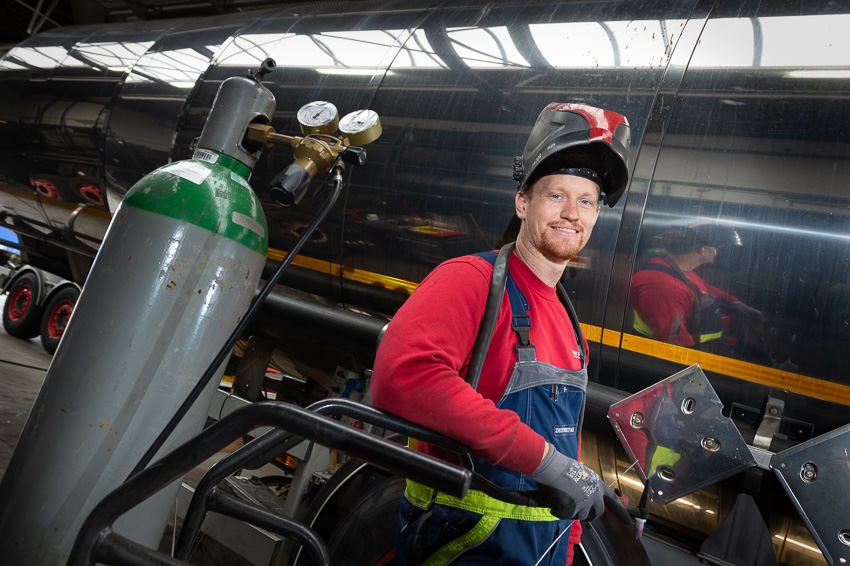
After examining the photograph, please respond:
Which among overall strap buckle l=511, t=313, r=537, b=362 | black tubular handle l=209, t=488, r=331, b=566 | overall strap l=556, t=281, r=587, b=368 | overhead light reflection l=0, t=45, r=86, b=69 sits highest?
overhead light reflection l=0, t=45, r=86, b=69

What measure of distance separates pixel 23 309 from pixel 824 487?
27.6ft

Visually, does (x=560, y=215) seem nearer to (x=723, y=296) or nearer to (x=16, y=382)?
(x=723, y=296)

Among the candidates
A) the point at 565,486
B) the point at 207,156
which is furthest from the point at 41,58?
the point at 565,486

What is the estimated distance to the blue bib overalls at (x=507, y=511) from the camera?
1505mm

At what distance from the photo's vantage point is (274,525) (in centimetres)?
162

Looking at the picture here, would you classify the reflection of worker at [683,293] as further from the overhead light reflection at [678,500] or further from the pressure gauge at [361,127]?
the pressure gauge at [361,127]

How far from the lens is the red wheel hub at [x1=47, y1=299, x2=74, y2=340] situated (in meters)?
7.02

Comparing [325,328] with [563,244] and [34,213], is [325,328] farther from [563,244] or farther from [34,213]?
[34,213]

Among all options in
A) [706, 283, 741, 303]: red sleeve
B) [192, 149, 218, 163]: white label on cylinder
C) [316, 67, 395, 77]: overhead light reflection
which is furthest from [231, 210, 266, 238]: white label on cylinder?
[706, 283, 741, 303]: red sleeve

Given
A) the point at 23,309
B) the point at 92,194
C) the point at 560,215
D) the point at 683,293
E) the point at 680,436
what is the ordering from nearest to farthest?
the point at 560,215, the point at 680,436, the point at 683,293, the point at 92,194, the point at 23,309

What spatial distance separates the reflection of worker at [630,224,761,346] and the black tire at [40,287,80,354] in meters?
6.63

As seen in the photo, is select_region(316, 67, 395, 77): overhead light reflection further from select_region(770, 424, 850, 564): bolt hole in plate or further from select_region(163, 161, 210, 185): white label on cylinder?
select_region(770, 424, 850, 564): bolt hole in plate

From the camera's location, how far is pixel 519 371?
5.05 feet

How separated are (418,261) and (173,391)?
1.15 meters
